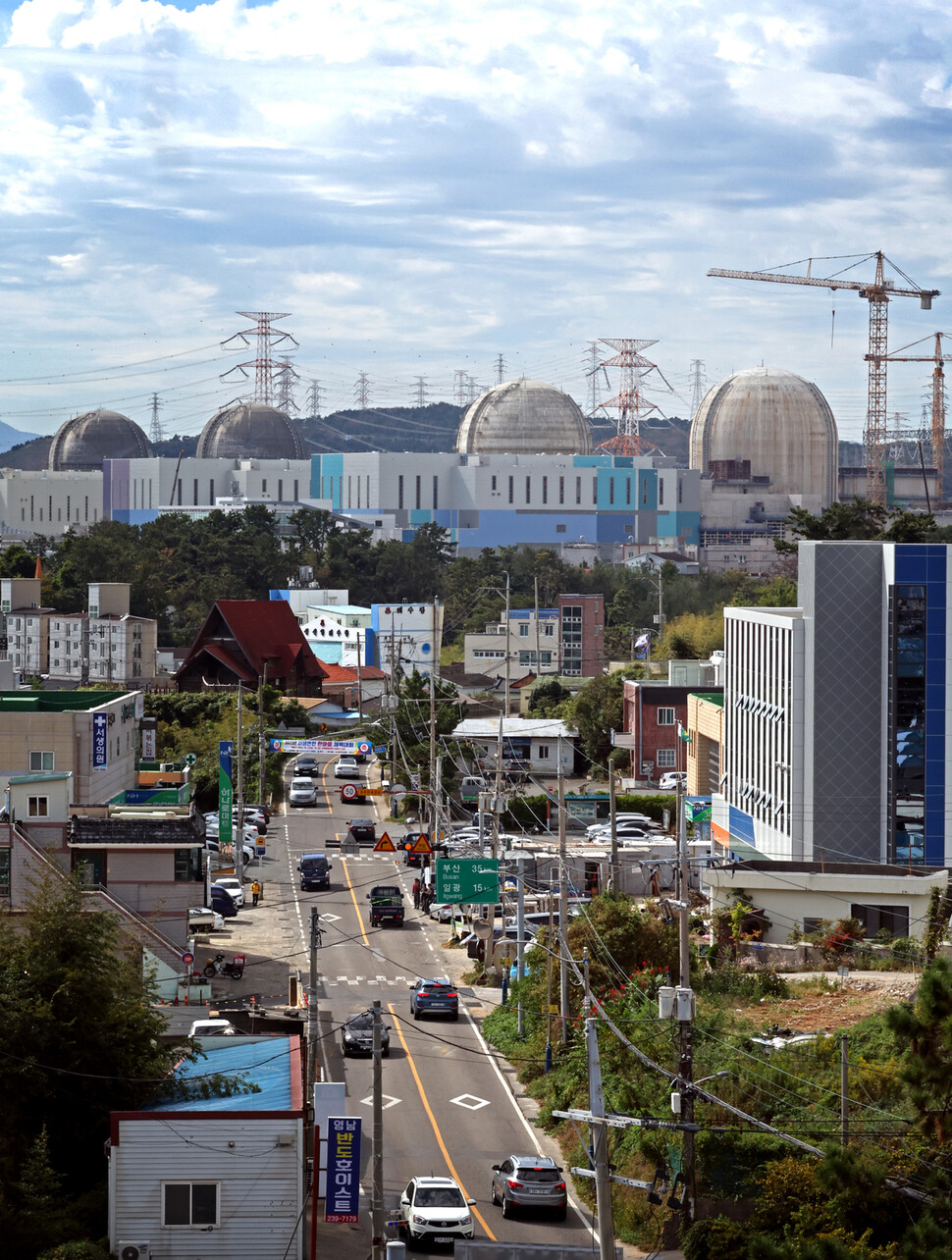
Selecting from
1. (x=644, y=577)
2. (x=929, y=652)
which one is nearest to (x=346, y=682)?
(x=644, y=577)

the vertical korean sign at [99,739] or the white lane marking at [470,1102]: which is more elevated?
the vertical korean sign at [99,739]

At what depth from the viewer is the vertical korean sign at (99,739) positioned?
39.1 metres

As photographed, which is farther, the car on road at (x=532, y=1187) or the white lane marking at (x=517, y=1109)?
the white lane marking at (x=517, y=1109)

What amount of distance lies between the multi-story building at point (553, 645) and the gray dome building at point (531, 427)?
70378 mm

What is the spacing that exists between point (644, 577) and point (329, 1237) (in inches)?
3567

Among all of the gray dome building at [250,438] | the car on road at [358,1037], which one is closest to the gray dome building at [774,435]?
the gray dome building at [250,438]

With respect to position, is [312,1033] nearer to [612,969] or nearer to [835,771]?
[612,969]

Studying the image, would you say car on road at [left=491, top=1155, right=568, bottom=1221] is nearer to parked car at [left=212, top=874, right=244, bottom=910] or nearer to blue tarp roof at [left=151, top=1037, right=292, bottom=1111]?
blue tarp roof at [left=151, top=1037, right=292, bottom=1111]

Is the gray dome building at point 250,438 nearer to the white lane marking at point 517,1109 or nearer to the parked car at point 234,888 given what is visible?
the parked car at point 234,888

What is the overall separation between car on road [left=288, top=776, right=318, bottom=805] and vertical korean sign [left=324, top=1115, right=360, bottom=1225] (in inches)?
1467

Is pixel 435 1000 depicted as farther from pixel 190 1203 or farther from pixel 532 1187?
pixel 190 1203

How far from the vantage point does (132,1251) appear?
1783 cm

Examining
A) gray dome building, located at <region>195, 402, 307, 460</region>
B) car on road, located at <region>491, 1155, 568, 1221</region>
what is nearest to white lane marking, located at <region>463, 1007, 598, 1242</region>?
car on road, located at <region>491, 1155, 568, 1221</region>

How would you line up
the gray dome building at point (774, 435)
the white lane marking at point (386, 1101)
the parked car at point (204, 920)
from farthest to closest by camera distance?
the gray dome building at point (774, 435), the parked car at point (204, 920), the white lane marking at point (386, 1101)
